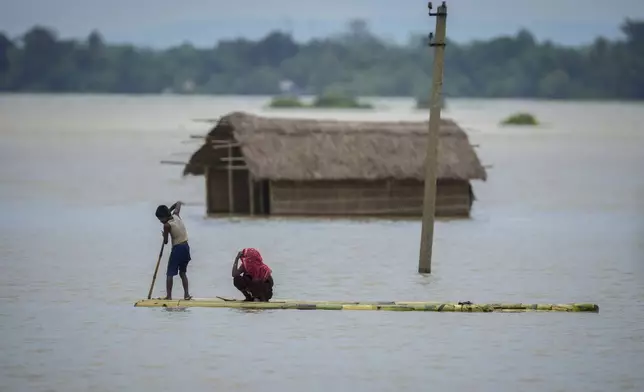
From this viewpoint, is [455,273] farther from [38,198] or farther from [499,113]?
[499,113]

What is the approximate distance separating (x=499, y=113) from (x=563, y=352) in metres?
136

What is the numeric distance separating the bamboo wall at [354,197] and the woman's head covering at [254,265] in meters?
13.1

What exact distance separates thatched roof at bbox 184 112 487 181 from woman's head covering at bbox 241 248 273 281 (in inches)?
487

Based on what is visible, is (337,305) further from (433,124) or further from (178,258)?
(433,124)

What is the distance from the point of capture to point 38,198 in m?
42.4

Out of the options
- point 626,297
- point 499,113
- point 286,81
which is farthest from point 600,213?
point 499,113

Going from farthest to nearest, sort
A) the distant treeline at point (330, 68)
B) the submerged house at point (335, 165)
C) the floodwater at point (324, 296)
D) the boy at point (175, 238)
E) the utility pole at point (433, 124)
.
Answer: the distant treeline at point (330, 68), the submerged house at point (335, 165), the utility pole at point (433, 124), the boy at point (175, 238), the floodwater at point (324, 296)

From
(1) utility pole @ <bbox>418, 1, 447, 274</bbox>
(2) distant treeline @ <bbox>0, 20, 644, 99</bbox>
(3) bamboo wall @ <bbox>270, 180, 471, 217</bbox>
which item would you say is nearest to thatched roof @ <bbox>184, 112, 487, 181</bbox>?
(3) bamboo wall @ <bbox>270, 180, 471, 217</bbox>

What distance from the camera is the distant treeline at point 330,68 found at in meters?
124

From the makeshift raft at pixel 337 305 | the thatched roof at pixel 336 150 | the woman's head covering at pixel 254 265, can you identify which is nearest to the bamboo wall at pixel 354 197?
the thatched roof at pixel 336 150

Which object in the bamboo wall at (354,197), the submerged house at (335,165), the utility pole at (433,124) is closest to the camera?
the utility pole at (433,124)

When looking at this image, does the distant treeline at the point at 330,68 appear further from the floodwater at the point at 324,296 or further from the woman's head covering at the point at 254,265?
the woman's head covering at the point at 254,265

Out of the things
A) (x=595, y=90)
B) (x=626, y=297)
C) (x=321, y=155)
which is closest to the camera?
(x=626, y=297)

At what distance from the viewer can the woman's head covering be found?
18344 millimetres
